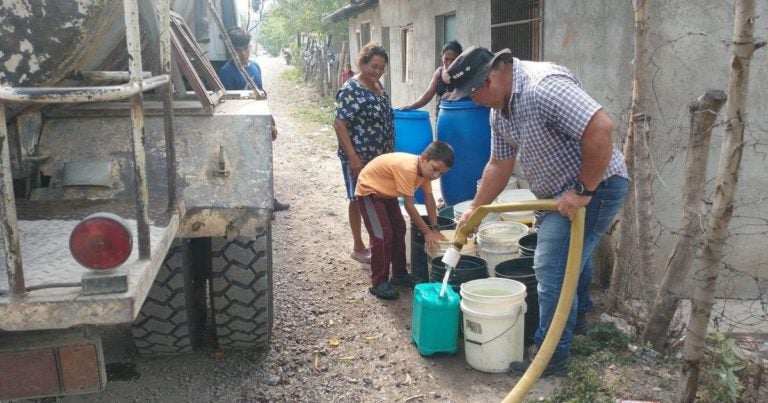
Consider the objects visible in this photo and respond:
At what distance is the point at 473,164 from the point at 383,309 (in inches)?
64.3

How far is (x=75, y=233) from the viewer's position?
180 centimetres

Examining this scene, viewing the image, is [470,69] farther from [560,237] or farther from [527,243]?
[527,243]

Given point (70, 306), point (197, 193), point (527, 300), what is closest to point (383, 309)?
point (527, 300)

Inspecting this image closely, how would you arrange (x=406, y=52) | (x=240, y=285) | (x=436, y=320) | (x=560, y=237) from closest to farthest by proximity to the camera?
(x=560, y=237)
(x=240, y=285)
(x=436, y=320)
(x=406, y=52)

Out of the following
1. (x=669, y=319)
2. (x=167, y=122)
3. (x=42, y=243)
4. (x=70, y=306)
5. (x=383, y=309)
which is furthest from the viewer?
(x=383, y=309)

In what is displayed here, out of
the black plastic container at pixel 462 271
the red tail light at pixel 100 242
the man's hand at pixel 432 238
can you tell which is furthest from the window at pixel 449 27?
the red tail light at pixel 100 242

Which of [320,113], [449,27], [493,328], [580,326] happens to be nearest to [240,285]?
[493,328]

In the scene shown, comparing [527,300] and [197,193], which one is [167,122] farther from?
→ [527,300]

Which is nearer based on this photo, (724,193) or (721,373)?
(724,193)

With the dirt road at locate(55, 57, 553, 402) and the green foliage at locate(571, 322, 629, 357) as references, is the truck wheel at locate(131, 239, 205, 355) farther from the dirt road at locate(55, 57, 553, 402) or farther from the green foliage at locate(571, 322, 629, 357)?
the green foliage at locate(571, 322, 629, 357)

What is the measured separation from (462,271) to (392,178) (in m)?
0.87

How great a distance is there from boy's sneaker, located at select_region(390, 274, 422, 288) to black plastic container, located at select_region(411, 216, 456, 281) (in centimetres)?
5

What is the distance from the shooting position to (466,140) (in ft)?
17.6

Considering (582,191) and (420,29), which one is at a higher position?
(420,29)
